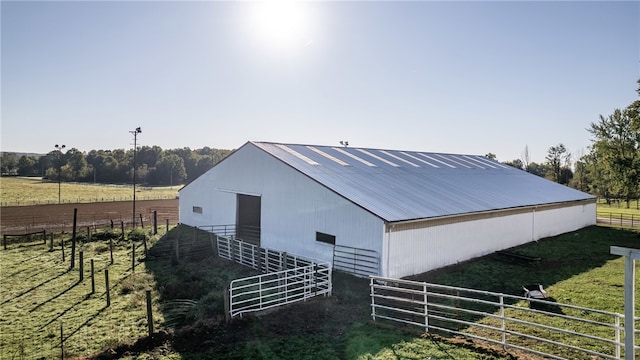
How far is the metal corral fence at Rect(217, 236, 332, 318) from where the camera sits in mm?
11758

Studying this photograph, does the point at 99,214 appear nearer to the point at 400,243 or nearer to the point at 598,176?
the point at 400,243

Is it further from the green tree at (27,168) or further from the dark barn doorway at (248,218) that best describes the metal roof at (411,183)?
the green tree at (27,168)

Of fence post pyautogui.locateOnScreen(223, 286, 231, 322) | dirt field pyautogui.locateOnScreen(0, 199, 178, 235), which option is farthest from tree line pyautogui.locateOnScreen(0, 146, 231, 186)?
fence post pyautogui.locateOnScreen(223, 286, 231, 322)

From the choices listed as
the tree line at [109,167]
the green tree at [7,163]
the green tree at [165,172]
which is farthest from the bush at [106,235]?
the green tree at [7,163]

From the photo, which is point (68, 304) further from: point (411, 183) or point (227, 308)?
point (411, 183)

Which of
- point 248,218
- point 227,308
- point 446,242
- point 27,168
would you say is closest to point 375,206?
point 446,242

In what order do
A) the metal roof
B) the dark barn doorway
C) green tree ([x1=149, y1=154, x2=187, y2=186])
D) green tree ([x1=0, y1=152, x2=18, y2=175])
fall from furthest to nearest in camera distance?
green tree ([x1=0, y1=152, x2=18, y2=175]), green tree ([x1=149, y1=154, x2=187, y2=186]), the dark barn doorway, the metal roof

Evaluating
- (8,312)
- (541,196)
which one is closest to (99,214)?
(8,312)

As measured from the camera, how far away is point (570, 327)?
10.4 m

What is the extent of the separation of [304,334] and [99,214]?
3606 centimetres

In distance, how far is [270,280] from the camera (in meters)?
13.6

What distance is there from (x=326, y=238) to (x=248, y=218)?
29.7ft

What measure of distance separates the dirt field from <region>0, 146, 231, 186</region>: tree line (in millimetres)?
47966

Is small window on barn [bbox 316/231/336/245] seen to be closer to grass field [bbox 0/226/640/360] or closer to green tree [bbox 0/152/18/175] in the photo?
grass field [bbox 0/226/640/360]
